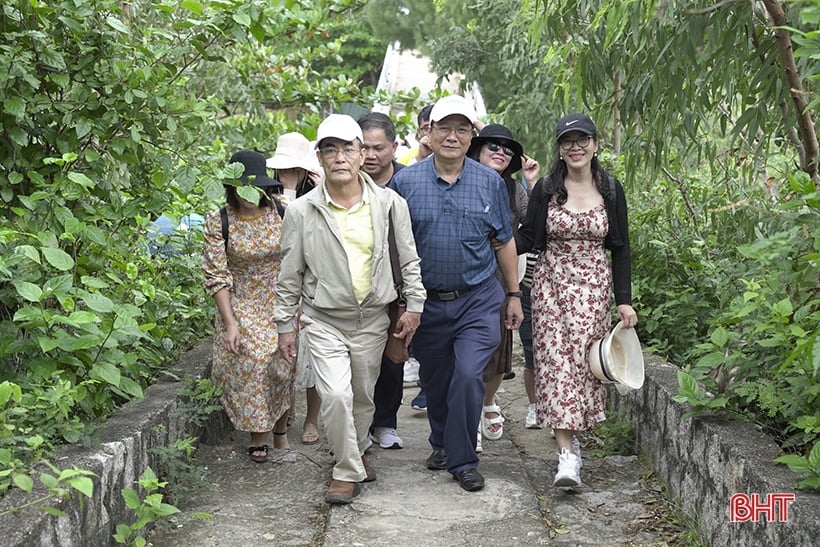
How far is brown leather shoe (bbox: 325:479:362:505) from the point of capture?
5297 mm

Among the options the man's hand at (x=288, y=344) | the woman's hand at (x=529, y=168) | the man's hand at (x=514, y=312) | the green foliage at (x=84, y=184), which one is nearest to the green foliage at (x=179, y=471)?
the green foliage at (x=84, y=184)

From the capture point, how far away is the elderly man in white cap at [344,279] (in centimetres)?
536

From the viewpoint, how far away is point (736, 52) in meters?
5.33

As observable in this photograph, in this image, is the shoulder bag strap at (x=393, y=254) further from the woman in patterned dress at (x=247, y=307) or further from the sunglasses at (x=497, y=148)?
the sunglasses at (x=497, y=148)

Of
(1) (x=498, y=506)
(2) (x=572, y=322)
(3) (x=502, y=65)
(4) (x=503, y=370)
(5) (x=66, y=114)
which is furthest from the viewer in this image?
(3) (x=502, y=65)

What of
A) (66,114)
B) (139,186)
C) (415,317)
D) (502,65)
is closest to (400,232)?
(415,317)

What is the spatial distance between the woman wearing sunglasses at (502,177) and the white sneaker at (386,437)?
504 millimetres

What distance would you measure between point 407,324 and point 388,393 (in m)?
0.98

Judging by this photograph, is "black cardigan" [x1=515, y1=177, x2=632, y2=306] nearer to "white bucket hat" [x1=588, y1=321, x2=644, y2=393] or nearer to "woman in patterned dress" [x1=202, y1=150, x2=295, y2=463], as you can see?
"white bucket hat" [x1=588, y1=321, x2=644, y2=393]

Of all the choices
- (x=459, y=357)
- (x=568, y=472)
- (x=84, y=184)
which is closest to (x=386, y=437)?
(x=459, y=357)

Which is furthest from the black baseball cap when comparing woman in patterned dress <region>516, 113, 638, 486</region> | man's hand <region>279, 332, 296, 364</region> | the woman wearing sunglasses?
man's hand <region>279, 332, 296, 364</region>

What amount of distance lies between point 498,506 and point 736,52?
2.55 meters

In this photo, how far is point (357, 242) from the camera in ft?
17.9

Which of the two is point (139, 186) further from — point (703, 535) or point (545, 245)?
point (703, 535)
